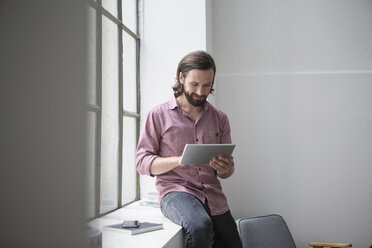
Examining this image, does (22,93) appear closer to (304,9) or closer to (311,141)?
(311,141)

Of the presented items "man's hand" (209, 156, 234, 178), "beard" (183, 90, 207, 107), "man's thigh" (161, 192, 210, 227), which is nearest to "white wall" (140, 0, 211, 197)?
"beard" (183, 90, 207, 107)

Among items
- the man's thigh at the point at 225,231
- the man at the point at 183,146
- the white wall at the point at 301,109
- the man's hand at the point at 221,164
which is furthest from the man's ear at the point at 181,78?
the white wall at the point at 301,109

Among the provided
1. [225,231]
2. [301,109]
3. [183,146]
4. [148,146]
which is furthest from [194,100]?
[301,109]

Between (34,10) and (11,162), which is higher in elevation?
(34,10)

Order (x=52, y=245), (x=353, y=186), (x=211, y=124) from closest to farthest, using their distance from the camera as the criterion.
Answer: (x=52, y=245)
(x=211, y=124)
(x=353, y=186)

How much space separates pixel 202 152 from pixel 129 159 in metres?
1.41

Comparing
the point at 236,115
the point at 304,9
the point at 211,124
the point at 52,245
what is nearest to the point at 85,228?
the point at 52,245

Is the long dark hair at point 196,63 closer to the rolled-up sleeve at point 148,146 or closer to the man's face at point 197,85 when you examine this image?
the man's face at point 197,85

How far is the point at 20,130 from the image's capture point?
1.03 feet

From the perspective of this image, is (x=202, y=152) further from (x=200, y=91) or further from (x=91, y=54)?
(x=91, y=54)

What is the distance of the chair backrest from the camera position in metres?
2.79

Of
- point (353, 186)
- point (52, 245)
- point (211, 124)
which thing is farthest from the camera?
point (353, 186)

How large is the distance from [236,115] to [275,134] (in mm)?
416

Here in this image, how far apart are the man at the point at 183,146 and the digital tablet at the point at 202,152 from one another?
0.22ft
